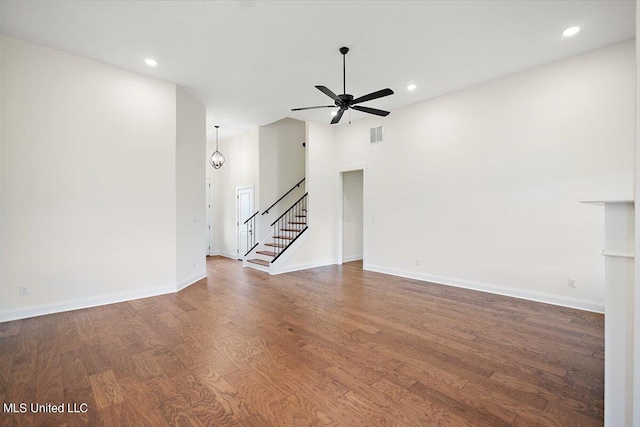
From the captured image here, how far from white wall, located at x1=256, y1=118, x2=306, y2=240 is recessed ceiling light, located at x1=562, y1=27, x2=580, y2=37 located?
6050mm

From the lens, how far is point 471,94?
5.09 m

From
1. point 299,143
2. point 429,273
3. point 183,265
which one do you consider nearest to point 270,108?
point 299,143

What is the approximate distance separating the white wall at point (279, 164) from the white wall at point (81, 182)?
10.2 ft

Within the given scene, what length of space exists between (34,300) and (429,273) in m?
6.22

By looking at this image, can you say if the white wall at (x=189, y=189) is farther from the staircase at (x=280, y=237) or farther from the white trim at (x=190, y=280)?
the staircase at (x=280, y=237)

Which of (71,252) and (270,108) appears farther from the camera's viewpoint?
(270,108)

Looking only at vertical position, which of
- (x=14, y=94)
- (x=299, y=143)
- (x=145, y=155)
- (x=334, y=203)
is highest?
(x=299, y=143)

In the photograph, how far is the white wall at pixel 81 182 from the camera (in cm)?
364

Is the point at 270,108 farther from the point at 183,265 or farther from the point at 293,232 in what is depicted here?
the point at 183,265

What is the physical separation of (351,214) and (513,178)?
403 centimetres

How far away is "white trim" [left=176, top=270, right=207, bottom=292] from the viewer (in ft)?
16.5

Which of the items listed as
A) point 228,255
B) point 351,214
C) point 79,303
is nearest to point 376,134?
point 351,214

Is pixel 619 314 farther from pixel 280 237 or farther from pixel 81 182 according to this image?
pixel 280 237

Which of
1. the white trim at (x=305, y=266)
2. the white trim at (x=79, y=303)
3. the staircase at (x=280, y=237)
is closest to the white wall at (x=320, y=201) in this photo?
the white trim at (x=305, y=266)
